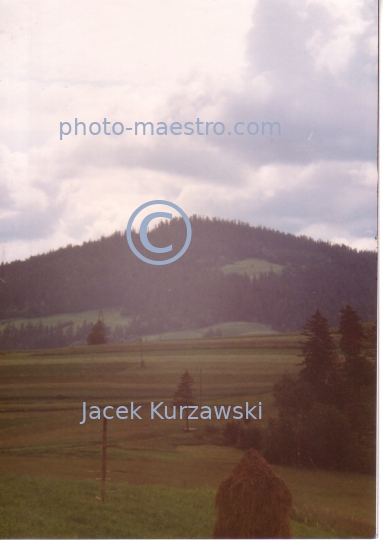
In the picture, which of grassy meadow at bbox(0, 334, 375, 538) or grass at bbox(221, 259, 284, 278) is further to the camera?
grass at bbox(221, 259, 284, 278)

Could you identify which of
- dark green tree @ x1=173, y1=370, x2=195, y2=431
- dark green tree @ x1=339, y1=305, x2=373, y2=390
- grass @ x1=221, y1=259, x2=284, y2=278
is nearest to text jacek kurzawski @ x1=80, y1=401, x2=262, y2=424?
dark green tree @ x1=173, y1=370, x2=195, y2=431

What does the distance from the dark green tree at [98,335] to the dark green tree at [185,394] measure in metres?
0.53

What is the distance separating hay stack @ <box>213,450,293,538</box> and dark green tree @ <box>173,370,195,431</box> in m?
0.44

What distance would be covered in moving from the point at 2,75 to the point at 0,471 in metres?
2.38

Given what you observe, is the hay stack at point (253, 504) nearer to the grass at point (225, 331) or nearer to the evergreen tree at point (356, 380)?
the evergreen tree at point (356, 380)

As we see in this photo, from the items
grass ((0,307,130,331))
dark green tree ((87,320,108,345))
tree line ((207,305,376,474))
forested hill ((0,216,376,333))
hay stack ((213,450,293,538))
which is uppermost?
forested hill ((0,216,376,333))

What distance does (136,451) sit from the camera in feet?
11.5

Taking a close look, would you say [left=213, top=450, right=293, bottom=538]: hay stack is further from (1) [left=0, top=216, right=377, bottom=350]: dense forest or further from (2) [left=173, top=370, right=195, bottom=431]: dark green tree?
(1) [left=0, top=216, right=377, bottom=350]: dense forest

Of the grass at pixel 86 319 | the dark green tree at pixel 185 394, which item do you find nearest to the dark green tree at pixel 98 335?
the grass at pixel 86 319

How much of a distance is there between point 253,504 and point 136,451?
762 mm

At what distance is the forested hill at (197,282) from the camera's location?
3.47 m

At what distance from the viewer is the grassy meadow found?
11.3ft

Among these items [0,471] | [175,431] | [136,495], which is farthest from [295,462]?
[0,471]

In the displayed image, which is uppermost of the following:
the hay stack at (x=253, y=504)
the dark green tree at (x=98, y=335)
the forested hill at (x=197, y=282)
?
the forested hill at (x=197, y=282)
